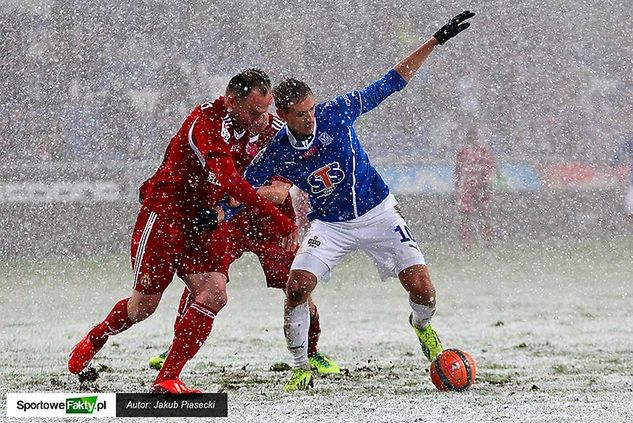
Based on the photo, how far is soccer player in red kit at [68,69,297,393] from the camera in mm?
5152

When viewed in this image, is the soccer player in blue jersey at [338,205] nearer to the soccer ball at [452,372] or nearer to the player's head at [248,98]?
the player's head at [248,98]

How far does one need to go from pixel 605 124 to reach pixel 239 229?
1395cm

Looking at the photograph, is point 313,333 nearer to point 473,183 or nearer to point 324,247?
point 324,247

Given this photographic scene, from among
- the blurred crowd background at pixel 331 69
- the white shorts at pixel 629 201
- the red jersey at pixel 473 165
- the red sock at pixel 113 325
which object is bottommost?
the red sock at pixel 113 325

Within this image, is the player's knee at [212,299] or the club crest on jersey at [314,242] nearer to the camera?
the player's knee at [212,299]

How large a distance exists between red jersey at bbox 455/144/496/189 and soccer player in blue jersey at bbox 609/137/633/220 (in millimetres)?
2591

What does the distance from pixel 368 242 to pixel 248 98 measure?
3.52 feet

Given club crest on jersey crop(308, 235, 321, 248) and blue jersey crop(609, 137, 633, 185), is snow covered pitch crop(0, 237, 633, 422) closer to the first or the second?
club crest on jersey crop(308, 235, 321, 248)

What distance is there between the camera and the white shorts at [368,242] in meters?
5.64

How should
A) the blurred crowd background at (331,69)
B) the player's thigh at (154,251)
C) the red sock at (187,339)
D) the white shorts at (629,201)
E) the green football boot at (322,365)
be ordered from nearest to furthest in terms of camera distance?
the red sock at (187,339) < the player's thigh at (154,251) < the green football boot at (322,365) < the blurred crowd background at (331,69) < the white shorts at (629,201)

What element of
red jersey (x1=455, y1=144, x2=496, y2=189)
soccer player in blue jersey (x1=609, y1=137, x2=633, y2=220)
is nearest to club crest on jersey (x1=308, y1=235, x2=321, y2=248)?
red jersey (x1=455, y1=144, x2=496, y2=189)

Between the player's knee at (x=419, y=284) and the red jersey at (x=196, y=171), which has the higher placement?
the red jersey at (x=196, y=171)

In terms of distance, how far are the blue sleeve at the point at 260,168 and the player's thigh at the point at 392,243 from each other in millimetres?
574

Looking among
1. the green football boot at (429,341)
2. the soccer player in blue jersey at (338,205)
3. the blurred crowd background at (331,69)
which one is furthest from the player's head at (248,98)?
the blurred crowd background at (331,69)
